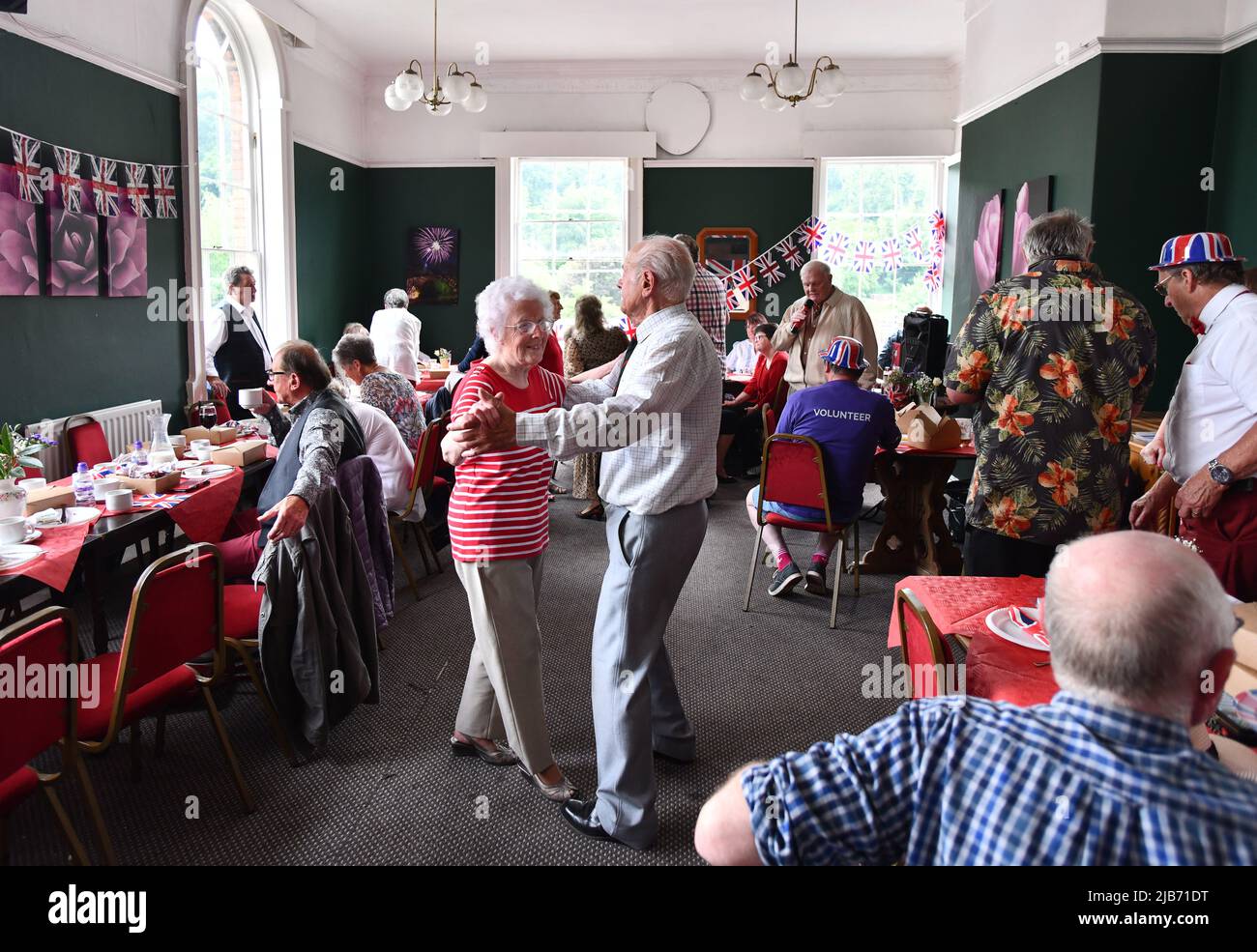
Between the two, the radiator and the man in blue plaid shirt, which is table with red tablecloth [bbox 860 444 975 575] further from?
the radiator

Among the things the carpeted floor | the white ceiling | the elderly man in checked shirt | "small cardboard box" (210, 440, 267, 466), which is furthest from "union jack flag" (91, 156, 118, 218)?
the elderly man in checked shirt

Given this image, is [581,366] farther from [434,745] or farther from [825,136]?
[825,136]

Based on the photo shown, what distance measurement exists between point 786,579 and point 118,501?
10.3ft

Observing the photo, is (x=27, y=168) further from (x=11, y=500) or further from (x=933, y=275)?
(x=933, y=275)

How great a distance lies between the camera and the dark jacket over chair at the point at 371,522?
11.0 feet

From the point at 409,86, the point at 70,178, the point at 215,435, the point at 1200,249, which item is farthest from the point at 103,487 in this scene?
the point at 409,86

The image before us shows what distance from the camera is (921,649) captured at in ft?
6.63

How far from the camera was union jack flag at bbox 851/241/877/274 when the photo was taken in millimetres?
10508

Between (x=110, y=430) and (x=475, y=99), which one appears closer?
(x=110, y=430)

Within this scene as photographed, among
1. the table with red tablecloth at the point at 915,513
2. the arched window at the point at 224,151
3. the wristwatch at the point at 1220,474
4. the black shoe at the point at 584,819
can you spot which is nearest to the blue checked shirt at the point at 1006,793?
the black shoe at the point at 584,819

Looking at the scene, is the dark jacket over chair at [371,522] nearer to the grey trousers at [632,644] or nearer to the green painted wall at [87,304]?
the grey trousers at [632,644]

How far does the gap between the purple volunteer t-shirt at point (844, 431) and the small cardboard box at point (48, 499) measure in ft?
10.6

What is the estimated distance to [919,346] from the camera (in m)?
6.68
